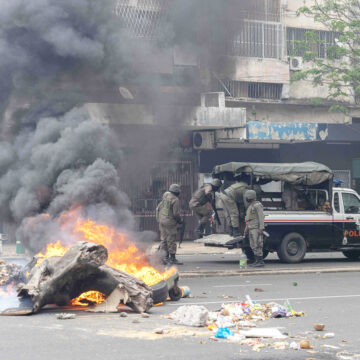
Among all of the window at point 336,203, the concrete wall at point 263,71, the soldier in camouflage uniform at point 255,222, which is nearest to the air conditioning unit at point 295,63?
the concrete wall at point 263,71

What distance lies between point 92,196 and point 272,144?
15.9 metres

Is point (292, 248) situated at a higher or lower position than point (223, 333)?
higher

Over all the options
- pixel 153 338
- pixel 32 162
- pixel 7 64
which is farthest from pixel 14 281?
pixel 7 64

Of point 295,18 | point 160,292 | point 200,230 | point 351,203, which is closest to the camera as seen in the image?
point 160,292

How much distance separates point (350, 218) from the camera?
16.7m

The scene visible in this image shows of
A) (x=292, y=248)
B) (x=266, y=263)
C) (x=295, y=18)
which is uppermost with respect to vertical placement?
(x=295, y=18)

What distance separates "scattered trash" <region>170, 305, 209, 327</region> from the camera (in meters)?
7.58

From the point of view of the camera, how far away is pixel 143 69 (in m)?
15.0

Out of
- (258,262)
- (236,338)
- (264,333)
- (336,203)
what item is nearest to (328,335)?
(264,333)

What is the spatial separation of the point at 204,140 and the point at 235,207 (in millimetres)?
8941

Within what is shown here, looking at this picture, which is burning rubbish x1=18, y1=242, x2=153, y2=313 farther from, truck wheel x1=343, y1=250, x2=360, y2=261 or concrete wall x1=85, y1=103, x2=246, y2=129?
truck wheel x1=343, y1=250, x2=360, y2=261

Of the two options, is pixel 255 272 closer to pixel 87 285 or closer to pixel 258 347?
pixel 87 285

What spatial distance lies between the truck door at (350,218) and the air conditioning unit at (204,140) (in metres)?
8.38

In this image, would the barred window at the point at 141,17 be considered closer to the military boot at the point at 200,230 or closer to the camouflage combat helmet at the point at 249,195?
→ the camouflage combat helmet at the point at 249,195
